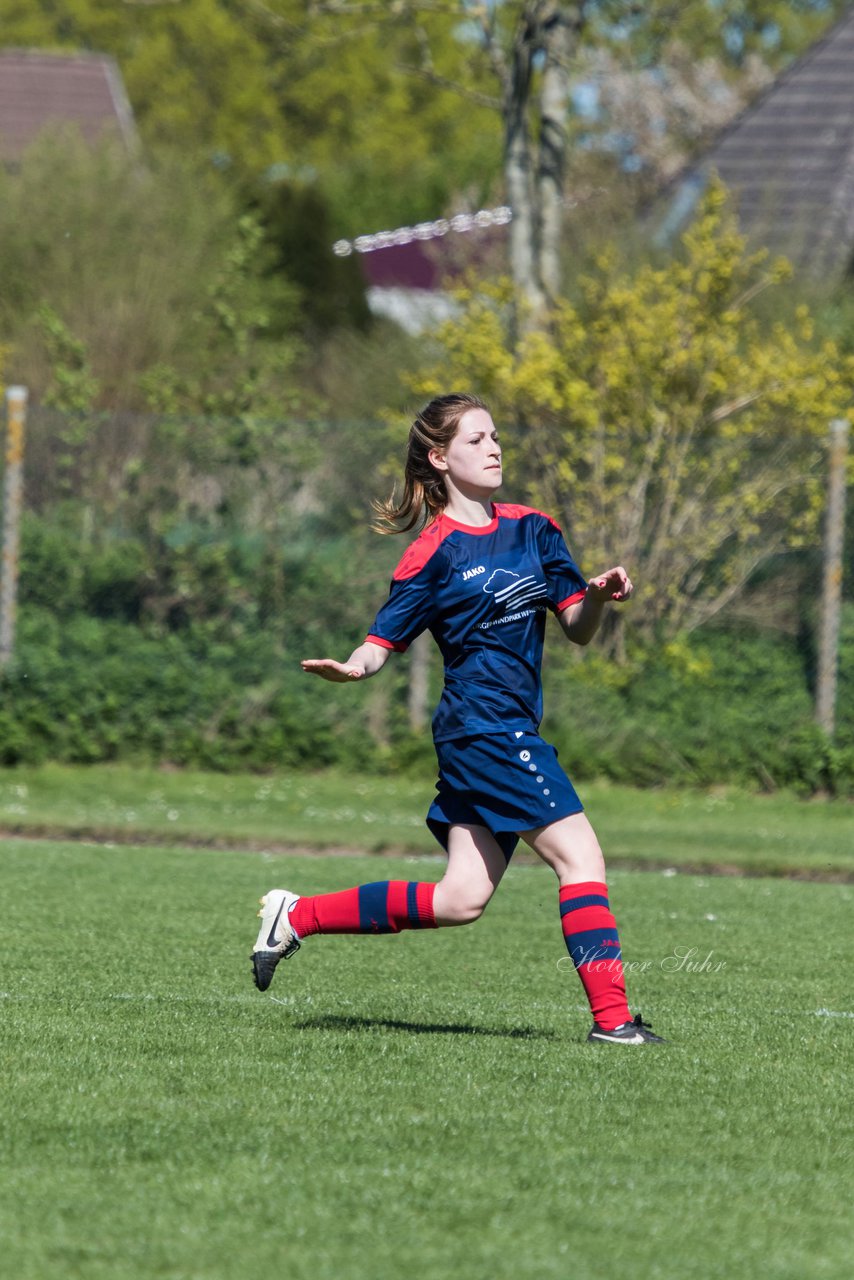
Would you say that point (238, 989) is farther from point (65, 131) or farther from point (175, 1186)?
point (65, 131)

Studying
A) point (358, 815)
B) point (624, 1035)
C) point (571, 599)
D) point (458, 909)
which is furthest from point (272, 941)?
point (358, 815)

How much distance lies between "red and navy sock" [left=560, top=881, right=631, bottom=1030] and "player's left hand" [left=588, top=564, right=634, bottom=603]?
32.9 inches

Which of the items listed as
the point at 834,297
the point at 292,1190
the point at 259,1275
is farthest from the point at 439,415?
the point at 834,297

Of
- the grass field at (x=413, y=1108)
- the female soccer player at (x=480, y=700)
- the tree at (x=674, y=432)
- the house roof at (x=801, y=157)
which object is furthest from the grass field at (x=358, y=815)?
the house roof at (x=801, y=157)

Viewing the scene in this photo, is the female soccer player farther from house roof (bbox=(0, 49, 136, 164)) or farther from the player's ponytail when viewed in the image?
house roof (bbox=(0, 49, 136, 164))

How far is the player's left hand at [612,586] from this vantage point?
5438mm

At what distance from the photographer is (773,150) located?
30.4 metres

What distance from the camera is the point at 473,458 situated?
5.64 m

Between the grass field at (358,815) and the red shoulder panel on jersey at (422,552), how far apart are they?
569cm

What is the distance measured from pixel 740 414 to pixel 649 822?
12.0 ft

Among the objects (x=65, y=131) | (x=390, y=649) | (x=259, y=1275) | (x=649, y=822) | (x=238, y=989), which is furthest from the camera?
(x=65, y=131)

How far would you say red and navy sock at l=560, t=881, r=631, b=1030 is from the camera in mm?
5352

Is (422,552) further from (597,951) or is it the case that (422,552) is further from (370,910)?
(597,951)

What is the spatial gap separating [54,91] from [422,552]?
1460 inches
